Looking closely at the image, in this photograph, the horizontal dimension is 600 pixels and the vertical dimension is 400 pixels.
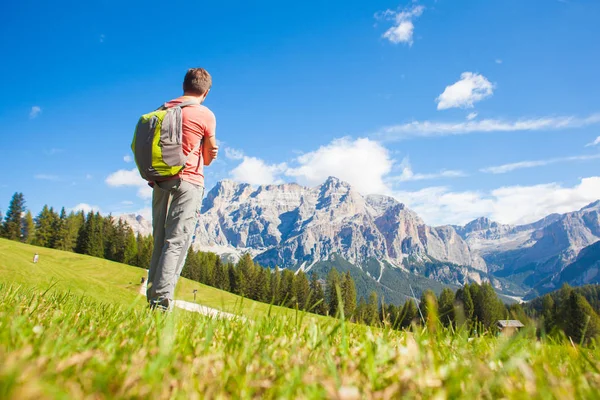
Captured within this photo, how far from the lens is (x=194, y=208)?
18.3ft

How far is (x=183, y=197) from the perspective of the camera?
5477mm

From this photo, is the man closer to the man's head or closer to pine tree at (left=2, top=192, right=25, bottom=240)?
the man's head

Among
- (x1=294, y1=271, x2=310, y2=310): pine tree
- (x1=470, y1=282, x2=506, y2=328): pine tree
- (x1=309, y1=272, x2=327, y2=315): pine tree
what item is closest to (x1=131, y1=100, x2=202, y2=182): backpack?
(x1=309, y1=272, x2=327, y2=315): pine tree

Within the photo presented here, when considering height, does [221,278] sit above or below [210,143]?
below

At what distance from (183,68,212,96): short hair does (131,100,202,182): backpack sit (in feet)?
2.63

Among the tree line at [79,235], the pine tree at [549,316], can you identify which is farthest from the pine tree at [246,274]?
the pine tree at [549,316]

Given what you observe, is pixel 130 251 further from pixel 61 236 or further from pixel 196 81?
pixel 196 81

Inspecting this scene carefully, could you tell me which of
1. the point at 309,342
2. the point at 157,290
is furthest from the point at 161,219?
the point at 309,342

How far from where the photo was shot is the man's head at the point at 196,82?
19.5 ft

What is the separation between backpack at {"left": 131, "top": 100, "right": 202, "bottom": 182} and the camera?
5.17 meters

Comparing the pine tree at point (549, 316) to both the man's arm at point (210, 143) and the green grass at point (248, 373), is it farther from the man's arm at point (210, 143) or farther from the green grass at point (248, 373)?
the man's arm at point (210, 143)

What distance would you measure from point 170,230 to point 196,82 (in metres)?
2.40

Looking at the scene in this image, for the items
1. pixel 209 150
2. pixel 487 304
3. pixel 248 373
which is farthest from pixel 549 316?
pixel 248 373

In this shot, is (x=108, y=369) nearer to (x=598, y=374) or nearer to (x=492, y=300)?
(x=598, y=374)
